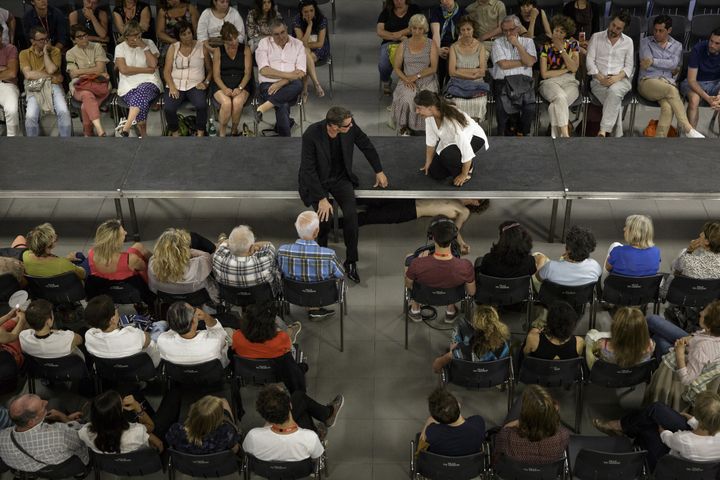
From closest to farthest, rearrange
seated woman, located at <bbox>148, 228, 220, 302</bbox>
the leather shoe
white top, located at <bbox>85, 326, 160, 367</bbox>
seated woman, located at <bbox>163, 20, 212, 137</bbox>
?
white top, located at <bbox>85, 326, 160, 367</bbox> → seated woman, located at <bbox>148, 228, 220, 302</bbox> → the leather shoe → seated woman, located at <bbox>163, 20, 212, 137</bbox>

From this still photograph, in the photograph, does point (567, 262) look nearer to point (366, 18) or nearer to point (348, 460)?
point (348, 460)

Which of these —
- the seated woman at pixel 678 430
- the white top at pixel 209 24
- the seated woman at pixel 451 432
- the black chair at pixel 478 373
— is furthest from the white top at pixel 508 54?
the seated woman at pixel 451 432

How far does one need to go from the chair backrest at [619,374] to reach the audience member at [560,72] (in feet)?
11.4

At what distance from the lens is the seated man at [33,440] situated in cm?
496

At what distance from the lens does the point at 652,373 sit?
5688mm

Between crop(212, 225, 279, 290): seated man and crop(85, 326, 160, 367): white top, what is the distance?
76 cm

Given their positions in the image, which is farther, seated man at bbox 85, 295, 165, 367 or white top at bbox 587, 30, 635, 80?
white top at bbox 587, 30, 635, 80

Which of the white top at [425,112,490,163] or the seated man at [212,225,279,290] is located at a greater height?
the white top at [425,112,490,163]

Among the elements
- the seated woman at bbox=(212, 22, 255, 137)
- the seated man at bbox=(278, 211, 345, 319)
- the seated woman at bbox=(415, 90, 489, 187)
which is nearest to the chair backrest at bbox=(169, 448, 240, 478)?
the seated man at bbox=(278, 211, 345, 319)

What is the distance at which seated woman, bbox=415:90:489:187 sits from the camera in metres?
6.88

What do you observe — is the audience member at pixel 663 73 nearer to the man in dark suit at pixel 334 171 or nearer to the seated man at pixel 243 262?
the man in dark suit at pixel 334 171

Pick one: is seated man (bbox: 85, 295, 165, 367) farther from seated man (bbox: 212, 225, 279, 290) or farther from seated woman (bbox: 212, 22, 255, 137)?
seated woman (bbox: 212, 22, 255, 137)

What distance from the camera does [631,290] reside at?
20.3 feet

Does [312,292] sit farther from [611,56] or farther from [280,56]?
[611,56]
